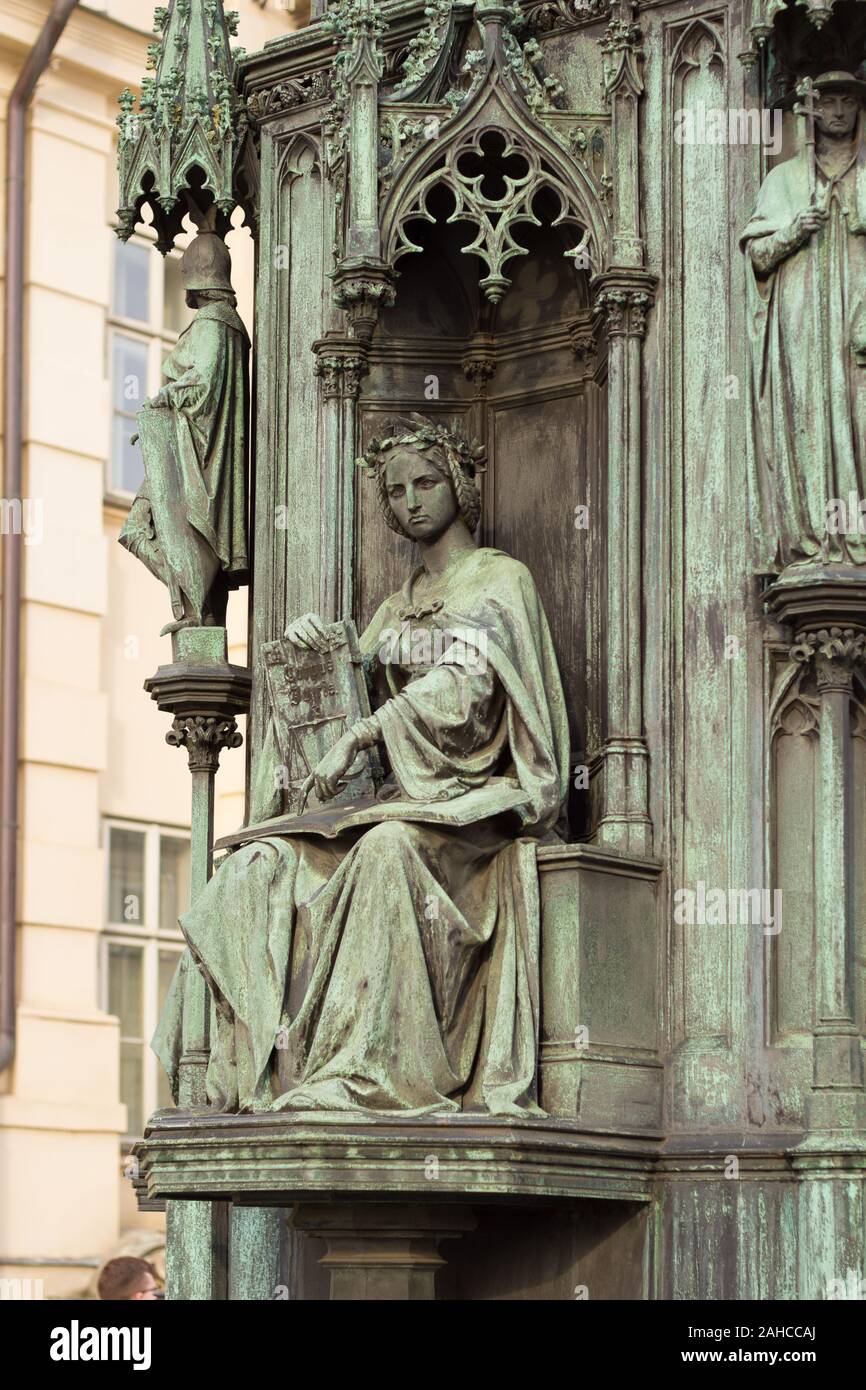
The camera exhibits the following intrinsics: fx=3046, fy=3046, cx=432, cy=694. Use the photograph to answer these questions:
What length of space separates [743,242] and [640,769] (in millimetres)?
1993

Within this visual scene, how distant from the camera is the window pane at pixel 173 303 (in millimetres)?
25797

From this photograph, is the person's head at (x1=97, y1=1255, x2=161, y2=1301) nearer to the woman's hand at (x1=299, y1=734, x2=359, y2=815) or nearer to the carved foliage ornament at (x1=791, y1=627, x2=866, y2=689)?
the woman's hand at (x1=299, y1=734, x2=359, y2=815)

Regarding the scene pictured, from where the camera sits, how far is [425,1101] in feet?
34.8

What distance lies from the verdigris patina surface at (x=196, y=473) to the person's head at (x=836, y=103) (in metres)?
2.98

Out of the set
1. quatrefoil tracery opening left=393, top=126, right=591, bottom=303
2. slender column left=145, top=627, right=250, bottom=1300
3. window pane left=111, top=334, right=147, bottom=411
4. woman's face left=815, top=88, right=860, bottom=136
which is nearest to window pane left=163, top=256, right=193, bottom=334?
window pane left=111, top=334, right=147, bottom=411

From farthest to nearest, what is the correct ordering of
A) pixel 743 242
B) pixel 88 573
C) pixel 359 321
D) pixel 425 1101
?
pixel 88 573 → pixel 359 321 → pixel 743 242 → pixel 425 1101

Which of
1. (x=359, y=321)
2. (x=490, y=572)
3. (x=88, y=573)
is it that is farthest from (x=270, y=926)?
(x=88, y=573)

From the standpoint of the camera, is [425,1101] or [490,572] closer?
[425,1101]

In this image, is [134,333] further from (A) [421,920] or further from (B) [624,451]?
(A) [421,920]

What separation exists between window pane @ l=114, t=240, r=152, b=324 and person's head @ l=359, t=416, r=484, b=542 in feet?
44.4

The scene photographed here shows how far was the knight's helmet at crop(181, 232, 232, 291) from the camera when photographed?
43.3ft

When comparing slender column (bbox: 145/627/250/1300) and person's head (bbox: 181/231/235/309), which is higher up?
person's head (bbox: 181/231/235/309)

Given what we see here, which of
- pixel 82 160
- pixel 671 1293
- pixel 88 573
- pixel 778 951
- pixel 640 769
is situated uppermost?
pixel 82 160

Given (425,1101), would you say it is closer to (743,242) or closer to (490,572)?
(490,572)
